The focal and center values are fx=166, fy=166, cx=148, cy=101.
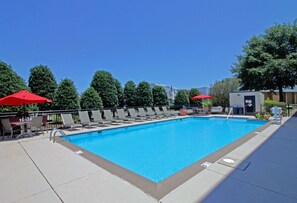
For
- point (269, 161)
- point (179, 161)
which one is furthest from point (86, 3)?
point (269, 161)

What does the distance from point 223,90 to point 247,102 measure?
143 inches

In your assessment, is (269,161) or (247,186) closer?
(247,186)

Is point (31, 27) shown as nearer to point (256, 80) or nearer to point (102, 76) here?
point (102, 76)

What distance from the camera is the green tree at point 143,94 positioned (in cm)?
1566

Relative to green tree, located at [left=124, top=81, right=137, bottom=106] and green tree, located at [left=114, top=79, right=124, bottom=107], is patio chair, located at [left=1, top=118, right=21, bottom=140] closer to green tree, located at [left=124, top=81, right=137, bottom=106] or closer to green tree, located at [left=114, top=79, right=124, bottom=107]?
green tree, located at [left=114, top=79, right=124, bottom=107]

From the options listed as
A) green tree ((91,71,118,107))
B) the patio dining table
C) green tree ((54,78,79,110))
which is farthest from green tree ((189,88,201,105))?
the patio dining table

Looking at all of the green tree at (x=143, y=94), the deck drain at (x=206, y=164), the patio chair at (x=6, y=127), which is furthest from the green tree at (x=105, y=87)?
the deck drain at (x=206, y=164)

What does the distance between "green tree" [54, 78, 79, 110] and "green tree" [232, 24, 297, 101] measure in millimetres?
15193

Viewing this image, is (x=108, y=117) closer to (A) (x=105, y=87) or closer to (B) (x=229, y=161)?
(A) (x=105, y=87)

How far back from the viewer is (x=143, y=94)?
51.5ft

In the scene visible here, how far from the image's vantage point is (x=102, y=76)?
13.3 m

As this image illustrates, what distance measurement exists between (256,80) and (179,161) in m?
14.6

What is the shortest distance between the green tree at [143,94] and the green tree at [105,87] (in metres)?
2.76

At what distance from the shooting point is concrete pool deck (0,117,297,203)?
2283 mm
